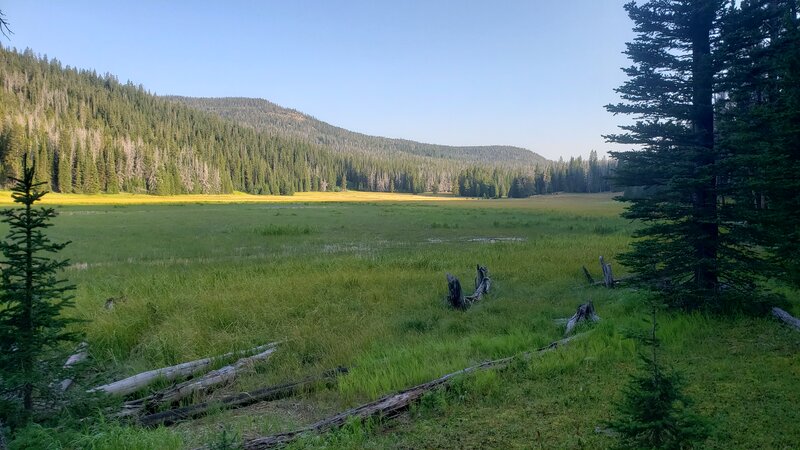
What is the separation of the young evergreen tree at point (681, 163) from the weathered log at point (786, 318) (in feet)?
1.80

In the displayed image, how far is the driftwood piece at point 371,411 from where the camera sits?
5.28 metres

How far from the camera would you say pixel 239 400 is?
23.9ft

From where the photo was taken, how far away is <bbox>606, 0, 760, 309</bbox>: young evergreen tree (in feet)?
31.3

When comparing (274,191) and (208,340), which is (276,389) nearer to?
(208,340)

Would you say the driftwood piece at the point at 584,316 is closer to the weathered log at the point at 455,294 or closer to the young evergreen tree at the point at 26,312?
the weathered log at the point at 455,294

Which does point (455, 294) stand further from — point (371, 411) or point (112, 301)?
point (112, 301)

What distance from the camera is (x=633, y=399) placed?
3.70 metres

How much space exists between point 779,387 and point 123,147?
423 feet

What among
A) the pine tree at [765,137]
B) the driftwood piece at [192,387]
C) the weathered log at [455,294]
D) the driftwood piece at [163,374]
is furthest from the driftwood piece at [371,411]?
the pine tree at [765,137]

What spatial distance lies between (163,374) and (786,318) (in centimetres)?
1139

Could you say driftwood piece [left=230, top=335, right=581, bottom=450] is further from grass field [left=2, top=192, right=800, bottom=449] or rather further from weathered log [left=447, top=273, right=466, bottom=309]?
weathered log [left=447, top=273, right=466, bottom=309]

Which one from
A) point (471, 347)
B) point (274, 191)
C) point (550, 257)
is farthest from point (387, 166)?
point (471, 347)

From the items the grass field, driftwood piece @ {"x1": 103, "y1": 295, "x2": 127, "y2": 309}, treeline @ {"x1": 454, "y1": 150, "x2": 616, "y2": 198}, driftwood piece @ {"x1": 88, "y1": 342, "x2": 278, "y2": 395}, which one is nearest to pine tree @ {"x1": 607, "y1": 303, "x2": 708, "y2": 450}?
the grass field

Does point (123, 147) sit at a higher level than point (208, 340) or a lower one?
higher
